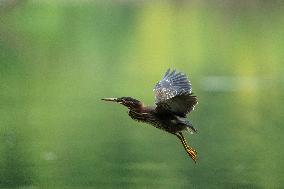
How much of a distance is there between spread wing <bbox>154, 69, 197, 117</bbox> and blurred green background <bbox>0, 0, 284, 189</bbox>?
5.89 ft

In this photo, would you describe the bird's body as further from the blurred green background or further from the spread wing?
the blurred green background

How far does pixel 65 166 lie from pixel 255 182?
5.61ft

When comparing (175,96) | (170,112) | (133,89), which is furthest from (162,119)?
(133,89)

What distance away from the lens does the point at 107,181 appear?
393 inches

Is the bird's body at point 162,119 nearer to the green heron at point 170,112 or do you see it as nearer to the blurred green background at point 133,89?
the green heron at point 170,112

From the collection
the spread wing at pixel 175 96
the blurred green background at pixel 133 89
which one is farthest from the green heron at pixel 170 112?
the blurred green background at pixel 133 89

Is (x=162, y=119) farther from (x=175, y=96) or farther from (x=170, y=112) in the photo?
(x=175, y=96)

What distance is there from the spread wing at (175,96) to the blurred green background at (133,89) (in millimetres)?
1795

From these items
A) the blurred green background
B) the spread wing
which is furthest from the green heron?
the blurred green background

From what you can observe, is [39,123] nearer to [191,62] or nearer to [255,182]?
[255,182]

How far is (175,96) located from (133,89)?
8763 millimetres

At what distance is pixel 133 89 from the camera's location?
53.1ft

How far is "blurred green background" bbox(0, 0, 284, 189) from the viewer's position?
10641 mm

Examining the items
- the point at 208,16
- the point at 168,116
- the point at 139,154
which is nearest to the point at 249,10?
the point at 208,16
